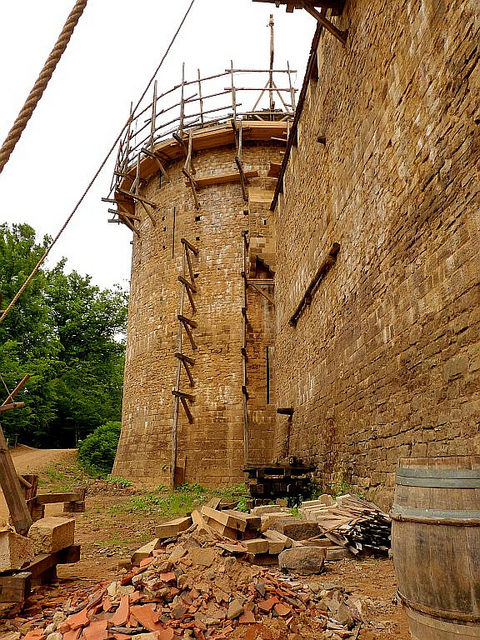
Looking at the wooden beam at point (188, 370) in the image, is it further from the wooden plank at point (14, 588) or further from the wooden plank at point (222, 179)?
the wooden plank at point (14, 588)

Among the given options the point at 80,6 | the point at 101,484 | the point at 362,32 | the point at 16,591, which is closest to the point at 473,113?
the point at 80,6

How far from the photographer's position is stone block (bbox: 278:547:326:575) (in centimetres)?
443

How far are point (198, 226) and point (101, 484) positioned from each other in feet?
29.1

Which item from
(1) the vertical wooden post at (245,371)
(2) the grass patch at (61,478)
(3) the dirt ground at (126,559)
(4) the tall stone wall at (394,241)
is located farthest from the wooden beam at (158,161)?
(3) the dirt ground at (126,559)

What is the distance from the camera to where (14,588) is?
12.0 ft

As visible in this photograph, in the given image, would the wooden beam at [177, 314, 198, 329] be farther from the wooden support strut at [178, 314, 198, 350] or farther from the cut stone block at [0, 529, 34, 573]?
the cut stone block at [0, 529, 34, 573]

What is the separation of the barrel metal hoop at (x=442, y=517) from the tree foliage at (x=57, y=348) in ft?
59.7

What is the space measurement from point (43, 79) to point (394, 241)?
4.71 metres

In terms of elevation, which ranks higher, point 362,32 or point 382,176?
point 362,32

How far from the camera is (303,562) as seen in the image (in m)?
4.46

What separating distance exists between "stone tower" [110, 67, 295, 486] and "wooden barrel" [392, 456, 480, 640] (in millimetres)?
11889

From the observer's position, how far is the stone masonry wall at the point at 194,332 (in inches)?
575

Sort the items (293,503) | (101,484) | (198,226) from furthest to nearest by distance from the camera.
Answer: (198,226) < (101,484) < (293,503)

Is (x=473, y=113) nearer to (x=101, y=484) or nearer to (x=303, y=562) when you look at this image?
(x=303, y=562)
